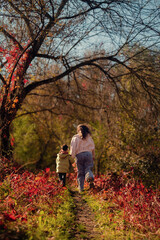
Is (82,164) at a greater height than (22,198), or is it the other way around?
(82,164)

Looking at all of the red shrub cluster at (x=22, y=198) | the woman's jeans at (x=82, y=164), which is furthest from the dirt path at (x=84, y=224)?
the woman's jeans at (x=82, y=164)

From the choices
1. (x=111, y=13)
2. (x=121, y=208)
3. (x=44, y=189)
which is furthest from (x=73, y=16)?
(x=121, y=208)

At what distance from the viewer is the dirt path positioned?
3.71 m

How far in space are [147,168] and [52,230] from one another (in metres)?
5.48

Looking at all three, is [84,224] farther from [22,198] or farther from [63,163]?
[63,163]

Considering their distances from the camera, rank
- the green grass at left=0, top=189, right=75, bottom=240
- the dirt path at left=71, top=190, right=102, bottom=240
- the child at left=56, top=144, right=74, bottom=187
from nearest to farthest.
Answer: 1. the green grass at left=0, top=189, right=75, bottom=240
2. the dirt path at left=71, top=190, right=102, bottom=240
3. the child at left=56, top=144, right=74, bottom=187

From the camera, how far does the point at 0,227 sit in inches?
107

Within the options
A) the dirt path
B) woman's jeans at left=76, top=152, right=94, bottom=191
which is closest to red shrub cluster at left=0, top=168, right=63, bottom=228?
the dirt path

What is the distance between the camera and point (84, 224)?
4336 millimetres

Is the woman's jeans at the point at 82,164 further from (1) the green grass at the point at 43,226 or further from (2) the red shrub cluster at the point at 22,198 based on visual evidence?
(1) the green grass at the point at 43,226

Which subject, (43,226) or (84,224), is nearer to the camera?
(43,226)

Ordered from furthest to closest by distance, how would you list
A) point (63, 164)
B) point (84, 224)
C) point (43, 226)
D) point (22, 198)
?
point (63, 164), point (22, 198), point (84, 224), point (43, 226)

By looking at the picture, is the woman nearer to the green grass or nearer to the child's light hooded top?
the child's light hooded top

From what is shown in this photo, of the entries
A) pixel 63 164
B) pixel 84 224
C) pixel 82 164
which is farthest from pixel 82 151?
pixel 84 224
